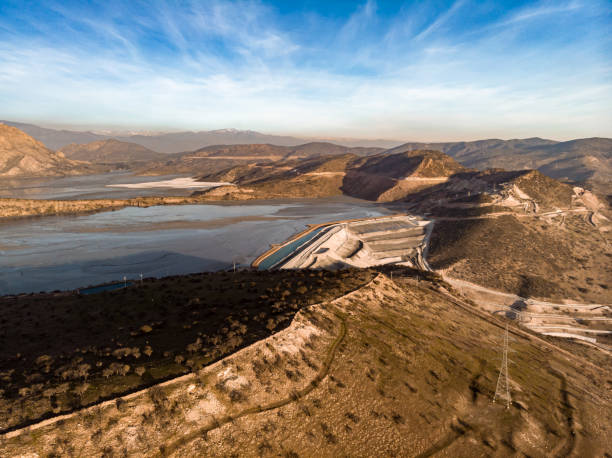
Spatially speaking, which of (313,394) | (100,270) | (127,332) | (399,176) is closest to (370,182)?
(399,176)

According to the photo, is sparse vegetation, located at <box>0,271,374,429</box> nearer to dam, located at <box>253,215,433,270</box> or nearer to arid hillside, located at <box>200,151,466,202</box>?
dam, located at <box>253,215,433,270</box>

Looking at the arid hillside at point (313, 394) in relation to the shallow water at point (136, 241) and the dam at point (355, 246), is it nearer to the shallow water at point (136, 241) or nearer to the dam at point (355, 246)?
the shallow water at point (136, 241)

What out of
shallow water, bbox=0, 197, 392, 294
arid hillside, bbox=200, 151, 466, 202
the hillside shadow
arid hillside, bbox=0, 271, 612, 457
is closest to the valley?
arid hillside, bbox=0, 271, 612, 457

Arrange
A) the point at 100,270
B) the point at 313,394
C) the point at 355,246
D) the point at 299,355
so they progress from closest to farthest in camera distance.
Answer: the point at 313,394 → the point at 299,355 → the point at 100,270 → the point at 355,246

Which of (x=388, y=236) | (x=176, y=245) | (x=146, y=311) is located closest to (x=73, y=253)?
(x=176, y=245)

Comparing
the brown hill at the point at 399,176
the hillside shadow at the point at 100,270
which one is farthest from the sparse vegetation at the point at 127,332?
the brown hill at the point at 399,176

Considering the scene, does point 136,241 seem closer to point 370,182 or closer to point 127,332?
point 127,332

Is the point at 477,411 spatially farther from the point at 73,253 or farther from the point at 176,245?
the point at 73,253
